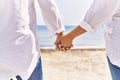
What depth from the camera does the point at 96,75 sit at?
2.73 m

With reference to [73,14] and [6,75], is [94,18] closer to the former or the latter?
[6,75]

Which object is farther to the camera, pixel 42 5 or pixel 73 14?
pixel 73 14

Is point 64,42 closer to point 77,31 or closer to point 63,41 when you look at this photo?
point 63,41

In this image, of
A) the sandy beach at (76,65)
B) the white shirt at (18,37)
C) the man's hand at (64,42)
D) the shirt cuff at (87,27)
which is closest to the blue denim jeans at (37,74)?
the white shirt at (18,37)

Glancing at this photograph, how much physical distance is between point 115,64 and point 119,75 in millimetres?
76

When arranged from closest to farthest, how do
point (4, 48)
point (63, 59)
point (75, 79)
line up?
point (4, 48) → point (75, 79) → point (63, 59)

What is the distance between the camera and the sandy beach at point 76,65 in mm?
2719

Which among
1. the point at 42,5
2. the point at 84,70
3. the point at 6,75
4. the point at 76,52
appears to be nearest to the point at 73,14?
the point at 84,70

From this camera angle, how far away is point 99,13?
1.26 metres

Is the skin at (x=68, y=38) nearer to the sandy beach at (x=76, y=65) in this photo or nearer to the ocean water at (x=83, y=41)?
the sandy beach at (x=76, y=65)

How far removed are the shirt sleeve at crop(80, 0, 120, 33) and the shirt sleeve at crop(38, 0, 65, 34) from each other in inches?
7.7

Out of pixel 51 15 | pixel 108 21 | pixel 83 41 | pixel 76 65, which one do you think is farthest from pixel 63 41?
pixel 83 41

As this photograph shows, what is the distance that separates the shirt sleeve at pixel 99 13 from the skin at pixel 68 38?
1.6 inches

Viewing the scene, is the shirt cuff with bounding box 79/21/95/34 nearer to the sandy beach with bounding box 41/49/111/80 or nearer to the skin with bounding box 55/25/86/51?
the skin with bounding box 55/25/86/51
